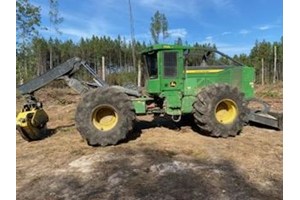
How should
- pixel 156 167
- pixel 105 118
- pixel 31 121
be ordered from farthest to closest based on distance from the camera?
pixel 31 121
pixel 105 118
pixel 156 167

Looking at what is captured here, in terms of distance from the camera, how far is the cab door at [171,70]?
8.31 m

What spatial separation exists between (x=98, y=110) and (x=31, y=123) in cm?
165

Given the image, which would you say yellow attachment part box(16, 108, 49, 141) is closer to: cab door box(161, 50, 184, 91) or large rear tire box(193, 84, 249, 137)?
cab door box(161, 50, 184, 91)

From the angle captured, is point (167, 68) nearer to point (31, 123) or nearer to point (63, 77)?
point (63, 77)

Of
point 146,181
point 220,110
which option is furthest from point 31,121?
point 220,110

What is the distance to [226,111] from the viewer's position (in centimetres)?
842

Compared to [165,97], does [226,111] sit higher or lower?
lower

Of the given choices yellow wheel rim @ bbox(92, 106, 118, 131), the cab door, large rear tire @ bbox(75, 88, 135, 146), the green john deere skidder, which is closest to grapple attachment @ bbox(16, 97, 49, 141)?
the green john deere skidder

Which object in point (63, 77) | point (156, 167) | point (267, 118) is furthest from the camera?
point (267, 118)

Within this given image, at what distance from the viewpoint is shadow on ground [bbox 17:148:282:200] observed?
473cm

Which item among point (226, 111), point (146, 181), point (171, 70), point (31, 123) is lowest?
point (146, 181)

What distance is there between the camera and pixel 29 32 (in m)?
19.7

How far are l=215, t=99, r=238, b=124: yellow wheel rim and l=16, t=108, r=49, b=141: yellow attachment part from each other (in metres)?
3.94

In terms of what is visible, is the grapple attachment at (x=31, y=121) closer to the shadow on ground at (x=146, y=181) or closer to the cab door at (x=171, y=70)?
the shadow on ground at (x=146, y=181)
